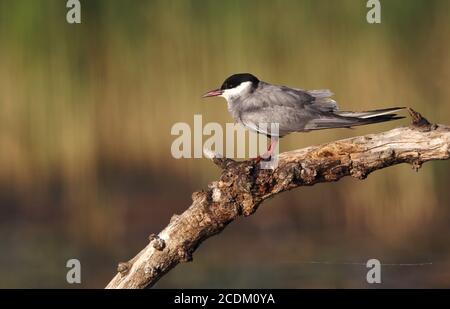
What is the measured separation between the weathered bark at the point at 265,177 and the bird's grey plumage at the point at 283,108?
0.95 ft

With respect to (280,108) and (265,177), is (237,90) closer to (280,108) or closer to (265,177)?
(280,108)

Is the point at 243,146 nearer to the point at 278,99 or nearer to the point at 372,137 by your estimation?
the point at 278,99

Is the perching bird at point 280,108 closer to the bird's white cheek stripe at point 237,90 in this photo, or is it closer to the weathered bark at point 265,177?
the bird's white cheek stripe at point 237,90

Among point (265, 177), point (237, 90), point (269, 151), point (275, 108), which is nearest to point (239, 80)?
point (237, 90)

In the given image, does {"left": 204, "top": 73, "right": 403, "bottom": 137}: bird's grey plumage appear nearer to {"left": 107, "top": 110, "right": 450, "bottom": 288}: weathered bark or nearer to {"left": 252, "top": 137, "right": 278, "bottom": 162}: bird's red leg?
{"left": 252, "top": 137, "right": 278, "bottom": 162}: bird's red leg

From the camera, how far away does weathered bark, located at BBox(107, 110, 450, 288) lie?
542 cm

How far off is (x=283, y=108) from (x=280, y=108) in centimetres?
2

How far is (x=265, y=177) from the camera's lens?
553cm

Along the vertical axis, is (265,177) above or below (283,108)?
below

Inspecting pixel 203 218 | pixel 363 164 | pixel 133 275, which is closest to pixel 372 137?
pixel 363 164

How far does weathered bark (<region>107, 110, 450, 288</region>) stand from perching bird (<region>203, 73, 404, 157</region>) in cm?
24

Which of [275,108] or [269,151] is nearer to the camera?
[269,151]

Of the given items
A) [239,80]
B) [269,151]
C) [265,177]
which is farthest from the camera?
[239,80]

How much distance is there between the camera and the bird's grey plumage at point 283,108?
580 cm
